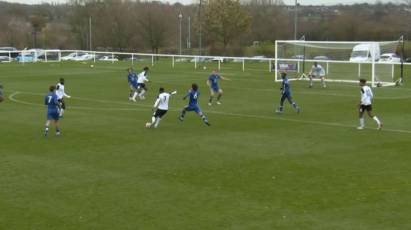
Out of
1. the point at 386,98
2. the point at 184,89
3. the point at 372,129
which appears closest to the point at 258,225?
the point at 372,129

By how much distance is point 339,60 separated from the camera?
5088 centimetres

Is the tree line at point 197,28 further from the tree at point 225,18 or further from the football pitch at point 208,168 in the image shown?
the football pitch at point 208,168

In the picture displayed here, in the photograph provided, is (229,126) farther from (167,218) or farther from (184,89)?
(184,89)

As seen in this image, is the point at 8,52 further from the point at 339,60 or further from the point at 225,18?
the point at 339,60

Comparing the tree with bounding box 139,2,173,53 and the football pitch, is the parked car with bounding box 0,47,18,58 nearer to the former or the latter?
the tree with bounding box 139,2,173,53

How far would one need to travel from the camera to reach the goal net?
48.0 m

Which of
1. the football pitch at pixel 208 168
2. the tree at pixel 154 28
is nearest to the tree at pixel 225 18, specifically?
the tree at pixel 154 28

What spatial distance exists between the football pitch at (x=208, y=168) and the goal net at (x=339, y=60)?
13.3m

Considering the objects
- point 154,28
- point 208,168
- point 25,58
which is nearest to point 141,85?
point 208,168

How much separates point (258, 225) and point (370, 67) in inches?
1468

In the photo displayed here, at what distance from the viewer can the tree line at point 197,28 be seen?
306ft

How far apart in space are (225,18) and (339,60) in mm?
41420

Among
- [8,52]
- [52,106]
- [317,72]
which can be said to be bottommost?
[52,106]

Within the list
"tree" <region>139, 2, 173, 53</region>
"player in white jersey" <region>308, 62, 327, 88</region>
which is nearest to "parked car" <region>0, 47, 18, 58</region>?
"tree" <region>139, 2, 173, 53</region>
